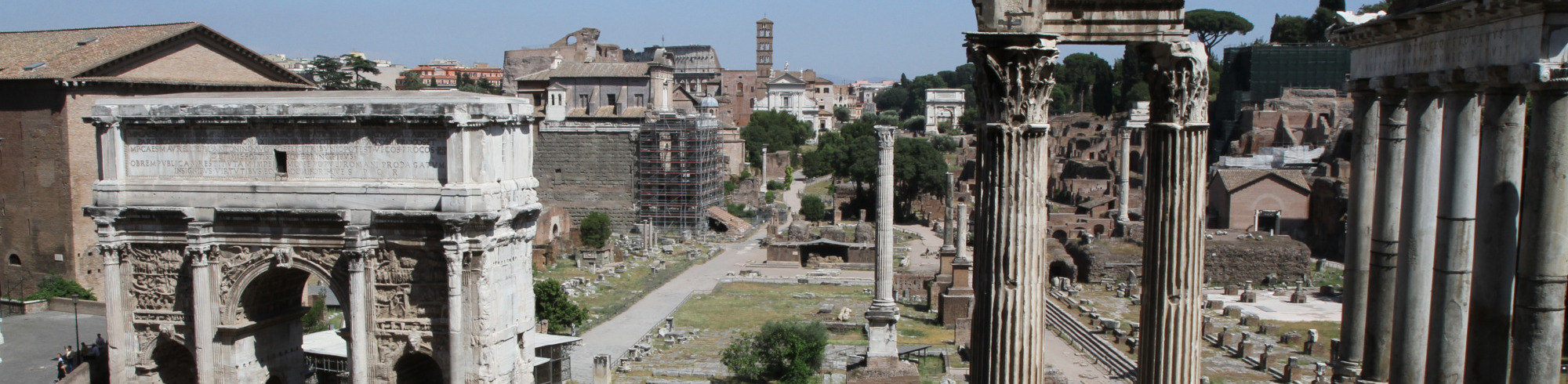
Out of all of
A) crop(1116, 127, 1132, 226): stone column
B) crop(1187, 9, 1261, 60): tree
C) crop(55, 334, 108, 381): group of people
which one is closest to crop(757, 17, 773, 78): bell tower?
crop(1187, 9, 1261, 60): tree

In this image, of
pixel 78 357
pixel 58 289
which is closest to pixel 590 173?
pixel 58 289

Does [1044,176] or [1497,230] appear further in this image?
[1497,230]

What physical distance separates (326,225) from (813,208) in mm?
36301

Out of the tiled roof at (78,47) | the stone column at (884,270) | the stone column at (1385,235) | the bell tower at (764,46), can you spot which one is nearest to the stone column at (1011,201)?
the stone column at (1385,235)

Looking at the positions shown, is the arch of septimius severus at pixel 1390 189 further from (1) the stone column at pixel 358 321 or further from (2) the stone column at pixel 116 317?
(2) the stone column at pixel 116 317

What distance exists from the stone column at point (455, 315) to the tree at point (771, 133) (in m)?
53.8

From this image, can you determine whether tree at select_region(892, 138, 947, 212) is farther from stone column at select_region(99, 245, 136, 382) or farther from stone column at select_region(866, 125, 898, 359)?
stone column at select_region(99, 245, 136, 382)

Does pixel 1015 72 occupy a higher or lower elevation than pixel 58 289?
higher

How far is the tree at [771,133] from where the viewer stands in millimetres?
69625

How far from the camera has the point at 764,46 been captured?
109m

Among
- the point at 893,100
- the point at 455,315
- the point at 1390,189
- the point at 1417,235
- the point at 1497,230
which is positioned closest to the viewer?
the point at 1497,230

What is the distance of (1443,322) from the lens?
7691 millimetres

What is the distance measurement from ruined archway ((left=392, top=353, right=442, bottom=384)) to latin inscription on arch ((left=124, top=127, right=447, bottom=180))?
2478 millimetres

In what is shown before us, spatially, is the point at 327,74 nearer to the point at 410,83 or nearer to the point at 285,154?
the point at 410,83
